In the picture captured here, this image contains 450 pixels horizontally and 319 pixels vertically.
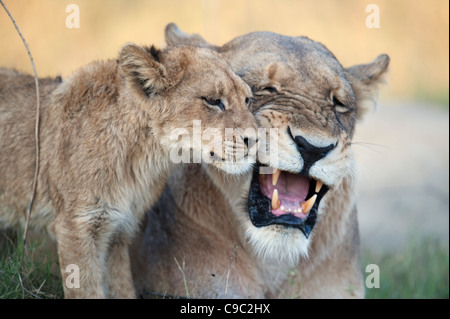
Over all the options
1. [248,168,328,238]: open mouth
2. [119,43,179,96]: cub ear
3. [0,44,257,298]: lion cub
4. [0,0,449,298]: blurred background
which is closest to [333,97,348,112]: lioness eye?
[248,168,328,238]: open mouth

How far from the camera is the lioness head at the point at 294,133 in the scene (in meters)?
3.25

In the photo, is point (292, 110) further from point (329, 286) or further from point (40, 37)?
point (40, 37)

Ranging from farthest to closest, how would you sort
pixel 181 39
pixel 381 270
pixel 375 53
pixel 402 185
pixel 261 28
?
pixel 375 53 < pixel 261 28 < pixel 402 185 < pixel 381 270 < pixel 181 39

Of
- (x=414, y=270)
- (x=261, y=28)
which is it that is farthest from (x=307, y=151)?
(x=261, y=28)

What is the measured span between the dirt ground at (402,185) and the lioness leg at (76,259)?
12.9ft

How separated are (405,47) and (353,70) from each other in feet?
23.9

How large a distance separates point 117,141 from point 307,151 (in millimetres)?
824

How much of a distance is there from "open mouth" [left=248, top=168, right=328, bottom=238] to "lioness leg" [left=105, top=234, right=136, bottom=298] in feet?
2.16

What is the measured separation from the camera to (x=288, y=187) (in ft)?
11.4

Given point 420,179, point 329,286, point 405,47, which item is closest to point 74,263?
point 329,286

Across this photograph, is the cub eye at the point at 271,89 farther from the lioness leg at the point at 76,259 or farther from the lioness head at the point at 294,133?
the lioness leg at the point at 76,259

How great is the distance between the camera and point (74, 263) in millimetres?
3152

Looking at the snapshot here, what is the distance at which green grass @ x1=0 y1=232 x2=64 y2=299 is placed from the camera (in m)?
3.52

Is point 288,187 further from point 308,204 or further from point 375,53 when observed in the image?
point 375,53
